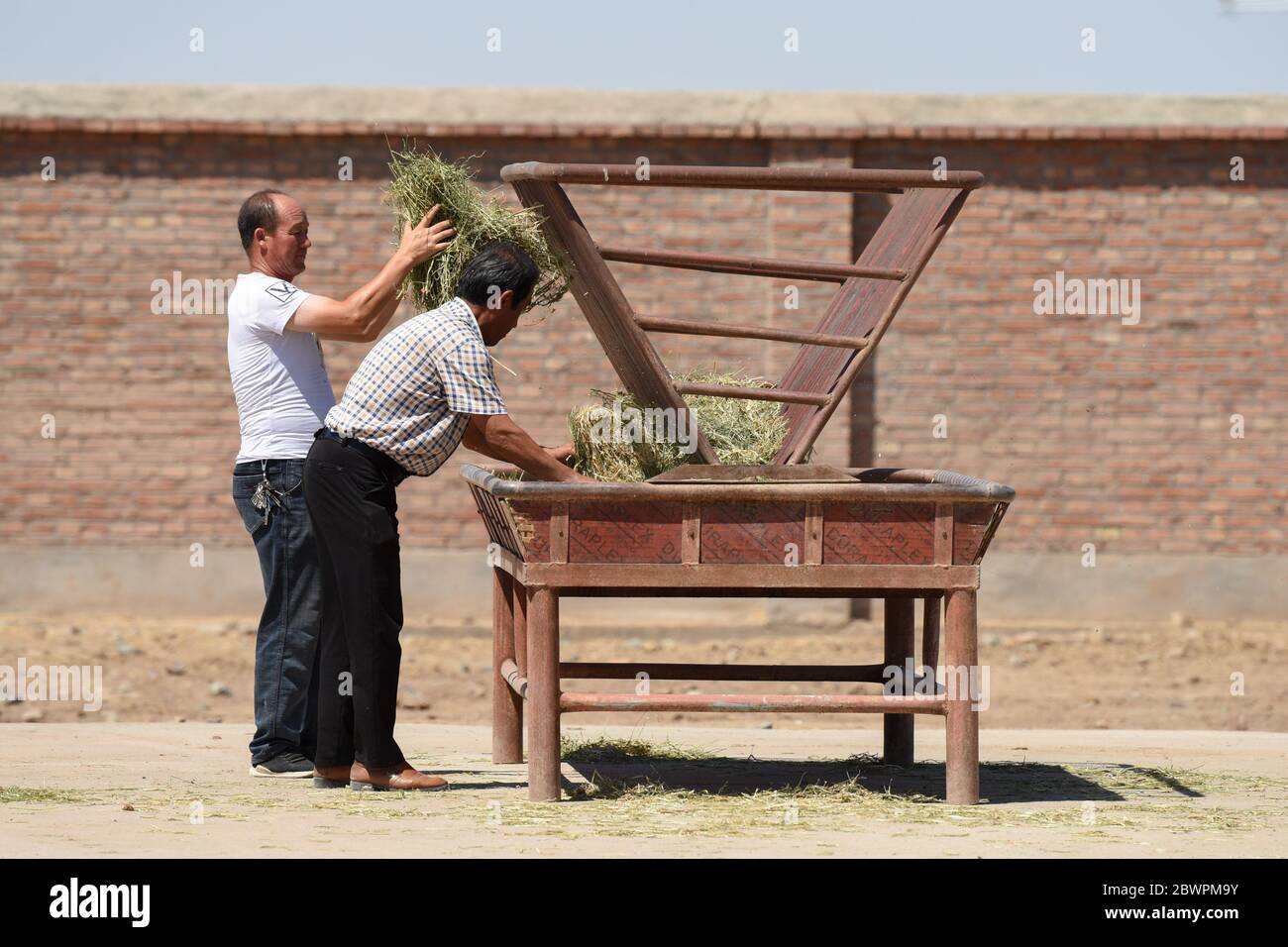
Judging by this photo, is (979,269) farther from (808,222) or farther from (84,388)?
(84,388)

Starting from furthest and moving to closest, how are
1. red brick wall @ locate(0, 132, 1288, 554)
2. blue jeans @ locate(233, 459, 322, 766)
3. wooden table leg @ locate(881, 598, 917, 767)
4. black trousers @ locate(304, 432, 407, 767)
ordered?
red brick wall @ locate(0, 132, 1288, 554) < wooden table leg @ locate(881, 598, 917, 767) < blue jeans @ locate(233, 459, 322, 766) < black trousers @ locate(304, 432, 407, 767)

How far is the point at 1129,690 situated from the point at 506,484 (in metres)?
6.83

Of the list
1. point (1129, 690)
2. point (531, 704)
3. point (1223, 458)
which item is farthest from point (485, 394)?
point (1223, 458)

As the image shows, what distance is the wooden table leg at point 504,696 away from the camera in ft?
20.6

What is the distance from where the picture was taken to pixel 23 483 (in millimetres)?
12234

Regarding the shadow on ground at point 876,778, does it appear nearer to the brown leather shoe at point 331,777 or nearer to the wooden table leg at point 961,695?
the wooden table leg at point 961,695

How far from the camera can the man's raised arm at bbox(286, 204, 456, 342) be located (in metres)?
5.23

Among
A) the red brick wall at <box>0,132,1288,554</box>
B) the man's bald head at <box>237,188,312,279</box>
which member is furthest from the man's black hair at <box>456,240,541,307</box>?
the red brick wall at <box>0,132,1288,554</box>

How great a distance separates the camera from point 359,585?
525 centimetres

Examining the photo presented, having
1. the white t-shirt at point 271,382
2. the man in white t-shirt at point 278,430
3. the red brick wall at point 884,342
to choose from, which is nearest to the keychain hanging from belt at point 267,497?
the man in white t-shirt at point 278,430

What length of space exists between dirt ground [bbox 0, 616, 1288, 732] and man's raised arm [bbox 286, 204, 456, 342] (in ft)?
14.7

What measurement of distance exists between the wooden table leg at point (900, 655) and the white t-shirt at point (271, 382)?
227 centimetres

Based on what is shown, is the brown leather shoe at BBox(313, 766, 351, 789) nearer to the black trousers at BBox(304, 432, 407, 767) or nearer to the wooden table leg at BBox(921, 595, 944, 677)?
the black trousers at BBox(304, 432, 407, 767)

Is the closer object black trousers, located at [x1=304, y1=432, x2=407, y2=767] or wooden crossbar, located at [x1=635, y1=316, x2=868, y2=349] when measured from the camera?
black trousers, located at [x1=304, y1=432, x2=407, y2=767]
